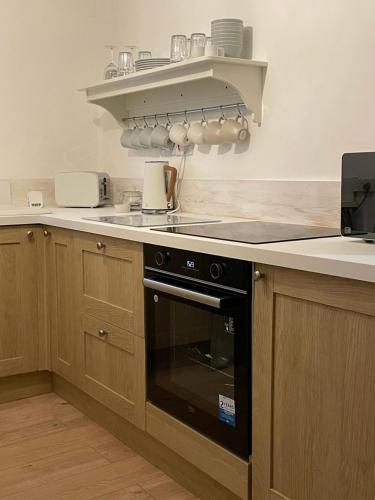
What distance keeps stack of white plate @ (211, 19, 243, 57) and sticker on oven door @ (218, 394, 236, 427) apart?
135 cm

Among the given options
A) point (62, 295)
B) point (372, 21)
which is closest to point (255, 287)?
point (372, 21)

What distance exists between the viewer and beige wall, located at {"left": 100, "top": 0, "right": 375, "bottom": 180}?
6.99 ft

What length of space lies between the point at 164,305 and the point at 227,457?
562 mm

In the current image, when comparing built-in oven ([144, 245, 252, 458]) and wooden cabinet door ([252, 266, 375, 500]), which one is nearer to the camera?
wooden cabinet door ([252, 266, 375, 500])

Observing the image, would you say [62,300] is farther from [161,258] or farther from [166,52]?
[166,52]

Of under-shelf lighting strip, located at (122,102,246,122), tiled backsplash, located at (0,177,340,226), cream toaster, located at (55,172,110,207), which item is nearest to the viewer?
tiled backsplash, located at (0,177,340,226)

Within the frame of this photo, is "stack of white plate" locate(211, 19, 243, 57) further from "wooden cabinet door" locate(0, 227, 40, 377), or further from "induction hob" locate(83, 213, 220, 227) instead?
"wooden cabinet door" locate(0, 227, 40, 377)

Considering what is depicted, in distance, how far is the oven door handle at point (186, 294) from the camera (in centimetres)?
186

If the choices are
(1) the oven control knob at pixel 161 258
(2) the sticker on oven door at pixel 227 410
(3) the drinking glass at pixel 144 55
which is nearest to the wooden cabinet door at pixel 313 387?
(2) the sticker on oven door at pixel 227 410

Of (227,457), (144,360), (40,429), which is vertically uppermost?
(144,360)

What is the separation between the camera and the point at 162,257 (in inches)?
84.6


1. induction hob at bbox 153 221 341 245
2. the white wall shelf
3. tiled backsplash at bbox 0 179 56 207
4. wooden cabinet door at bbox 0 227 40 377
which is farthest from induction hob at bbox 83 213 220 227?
tiled backsplash at bbox 0 179 56 207

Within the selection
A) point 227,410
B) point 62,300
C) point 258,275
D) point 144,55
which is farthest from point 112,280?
point 144,55

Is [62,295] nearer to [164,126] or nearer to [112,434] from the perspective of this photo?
[112,434]
